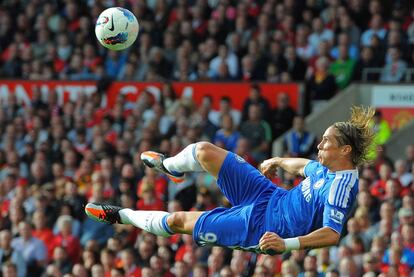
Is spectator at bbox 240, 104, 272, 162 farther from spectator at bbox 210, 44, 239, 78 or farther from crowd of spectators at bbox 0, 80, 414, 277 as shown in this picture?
spectator at bbox 210, 44, 239, 78

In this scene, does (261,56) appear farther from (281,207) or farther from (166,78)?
(281,207)

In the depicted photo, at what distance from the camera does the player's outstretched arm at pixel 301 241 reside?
10.4 metres

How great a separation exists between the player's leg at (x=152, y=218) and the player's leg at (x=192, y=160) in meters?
0.44

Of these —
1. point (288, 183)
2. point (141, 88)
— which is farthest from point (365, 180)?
point (141, 88)

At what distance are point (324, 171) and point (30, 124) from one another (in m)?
9.53

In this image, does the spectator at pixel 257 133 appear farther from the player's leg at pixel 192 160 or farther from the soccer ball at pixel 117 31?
the player's leg at pixel 192 160

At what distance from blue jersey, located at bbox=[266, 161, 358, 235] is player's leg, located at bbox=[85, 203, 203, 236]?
0.78 metres

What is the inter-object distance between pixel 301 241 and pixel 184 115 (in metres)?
8.45

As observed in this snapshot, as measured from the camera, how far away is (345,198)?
433 inches

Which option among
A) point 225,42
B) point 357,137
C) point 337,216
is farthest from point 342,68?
point 337,216

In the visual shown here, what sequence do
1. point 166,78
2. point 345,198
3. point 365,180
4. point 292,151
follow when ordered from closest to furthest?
1. point 345,198
2. point 365,180
3. point 292,151
4. point 166,78

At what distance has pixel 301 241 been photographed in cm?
1070

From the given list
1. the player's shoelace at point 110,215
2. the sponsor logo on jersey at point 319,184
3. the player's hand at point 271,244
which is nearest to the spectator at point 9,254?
the player's shoelace at point 110,215

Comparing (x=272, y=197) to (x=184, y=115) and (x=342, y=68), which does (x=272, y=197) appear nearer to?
(x=184, y=115)
